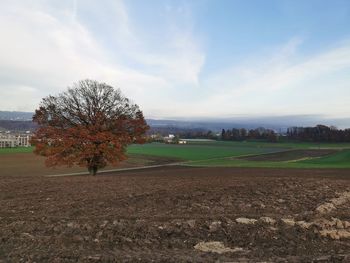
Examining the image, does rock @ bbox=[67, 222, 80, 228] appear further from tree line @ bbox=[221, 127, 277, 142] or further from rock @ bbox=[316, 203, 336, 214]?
tree line @ bbox=[221, 127, 277, 142]

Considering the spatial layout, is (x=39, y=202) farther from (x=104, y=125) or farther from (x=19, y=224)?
(x=104, y=125)

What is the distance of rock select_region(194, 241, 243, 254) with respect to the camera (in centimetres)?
689

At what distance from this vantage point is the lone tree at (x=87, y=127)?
3500cm

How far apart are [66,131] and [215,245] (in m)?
29.8

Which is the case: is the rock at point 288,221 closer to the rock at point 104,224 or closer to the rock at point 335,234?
the rock at point 335,234

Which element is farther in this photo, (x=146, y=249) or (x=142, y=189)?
(x=142, y=189)

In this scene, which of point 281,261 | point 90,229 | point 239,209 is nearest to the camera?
point 281,261

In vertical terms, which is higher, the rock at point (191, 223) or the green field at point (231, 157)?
the rock at point (191, 223)

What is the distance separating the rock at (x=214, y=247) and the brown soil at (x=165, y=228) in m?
0.02

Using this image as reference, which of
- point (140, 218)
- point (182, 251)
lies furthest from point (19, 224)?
point (182, 251)

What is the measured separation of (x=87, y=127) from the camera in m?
35.6

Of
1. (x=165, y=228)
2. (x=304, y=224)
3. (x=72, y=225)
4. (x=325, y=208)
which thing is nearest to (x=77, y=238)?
(x=72, y=225)

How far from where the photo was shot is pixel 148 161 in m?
88.1

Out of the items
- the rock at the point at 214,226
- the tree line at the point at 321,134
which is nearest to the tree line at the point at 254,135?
the tree line at the point at 321,134
